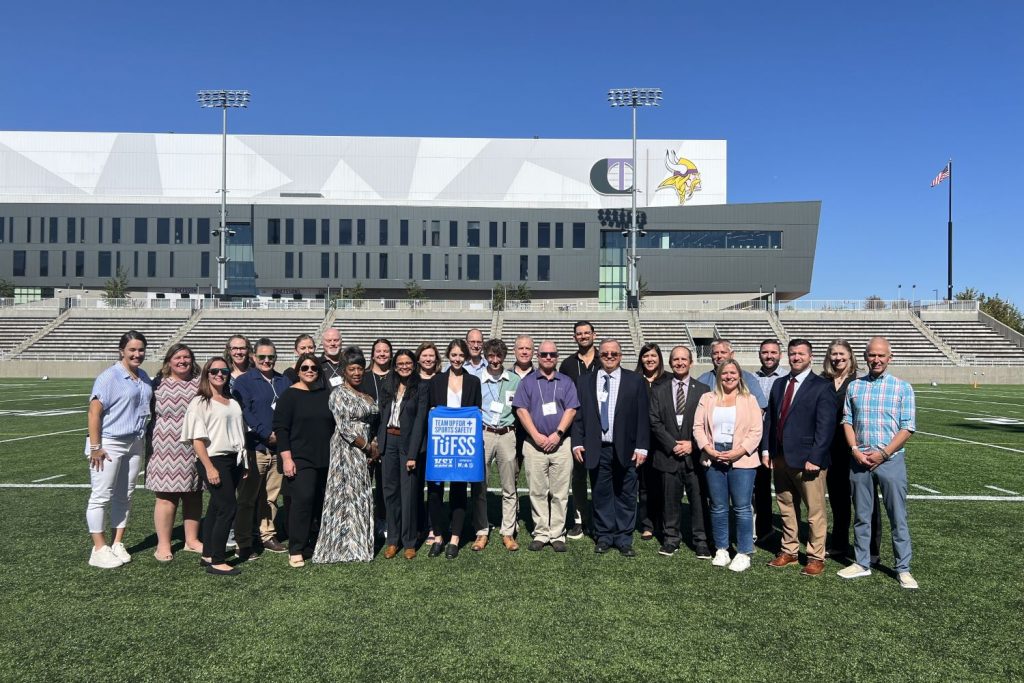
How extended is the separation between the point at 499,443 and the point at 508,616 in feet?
6.90

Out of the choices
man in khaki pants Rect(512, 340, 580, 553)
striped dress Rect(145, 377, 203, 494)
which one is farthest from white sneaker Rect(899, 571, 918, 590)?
striped dress Rect(145, 377, 203, 494)

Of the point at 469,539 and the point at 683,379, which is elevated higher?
Result: the point at 683,379

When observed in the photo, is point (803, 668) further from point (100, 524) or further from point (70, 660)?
point (100, 524)

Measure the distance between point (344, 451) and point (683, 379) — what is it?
3.37 m

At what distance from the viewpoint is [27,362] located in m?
34.9

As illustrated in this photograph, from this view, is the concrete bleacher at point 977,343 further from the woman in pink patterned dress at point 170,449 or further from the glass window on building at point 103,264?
the glass window on building at point 103,264

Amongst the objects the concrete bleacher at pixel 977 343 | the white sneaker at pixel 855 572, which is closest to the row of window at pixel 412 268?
the concrete bleacher at pixel 977 343

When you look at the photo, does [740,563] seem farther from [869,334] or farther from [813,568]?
[869,334]

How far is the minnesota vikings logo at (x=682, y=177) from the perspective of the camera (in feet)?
208

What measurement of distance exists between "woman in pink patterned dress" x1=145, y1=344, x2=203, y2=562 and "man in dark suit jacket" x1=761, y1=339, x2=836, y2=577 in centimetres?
526

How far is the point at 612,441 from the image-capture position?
632 cm

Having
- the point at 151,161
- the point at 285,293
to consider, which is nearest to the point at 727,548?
the point at 285,293

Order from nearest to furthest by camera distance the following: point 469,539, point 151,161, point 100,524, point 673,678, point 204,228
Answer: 1. point 673,678
2. point 100,524
3. point 469,539
4. point 204,228
5. point 151,161

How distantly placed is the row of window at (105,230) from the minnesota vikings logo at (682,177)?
43761 mm
